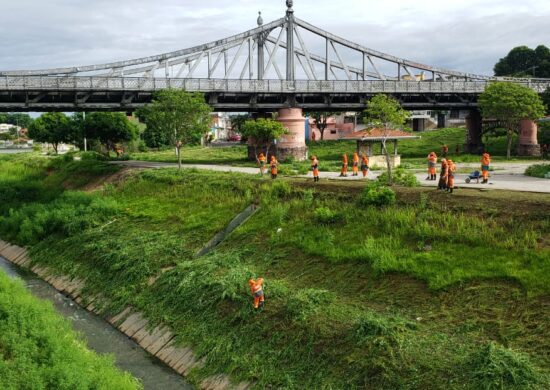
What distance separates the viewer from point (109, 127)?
2854 inches

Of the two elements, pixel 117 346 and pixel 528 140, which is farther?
pixel 528 140

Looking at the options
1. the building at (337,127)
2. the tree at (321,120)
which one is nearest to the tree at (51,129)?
the tree at (321,120)

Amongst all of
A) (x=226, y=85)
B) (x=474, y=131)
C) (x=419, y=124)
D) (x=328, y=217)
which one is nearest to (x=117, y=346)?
(x=328, y=217)

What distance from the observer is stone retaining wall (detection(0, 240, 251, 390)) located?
57.3 ft

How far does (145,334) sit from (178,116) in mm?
25334

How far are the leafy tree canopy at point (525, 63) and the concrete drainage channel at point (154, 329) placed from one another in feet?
339

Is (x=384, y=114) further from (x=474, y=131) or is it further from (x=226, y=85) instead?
(x=474, y=131)

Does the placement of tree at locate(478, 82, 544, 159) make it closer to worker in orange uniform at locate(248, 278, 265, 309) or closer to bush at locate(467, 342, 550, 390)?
worker in orange uniform at locate(248, 278, 265, 309)

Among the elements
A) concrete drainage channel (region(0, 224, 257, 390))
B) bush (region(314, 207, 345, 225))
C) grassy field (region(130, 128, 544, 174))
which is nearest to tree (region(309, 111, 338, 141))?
grassy field (region(130, 128, 544, 174))

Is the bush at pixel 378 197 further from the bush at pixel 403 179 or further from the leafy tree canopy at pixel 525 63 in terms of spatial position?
the leafy tree canopy at pixel 525 63

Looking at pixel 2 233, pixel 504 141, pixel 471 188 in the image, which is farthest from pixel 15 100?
pixel 504 141

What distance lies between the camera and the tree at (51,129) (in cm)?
9081

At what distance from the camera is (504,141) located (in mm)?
73500

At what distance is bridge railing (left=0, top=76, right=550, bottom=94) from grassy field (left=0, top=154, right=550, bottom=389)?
2174 centimetres
